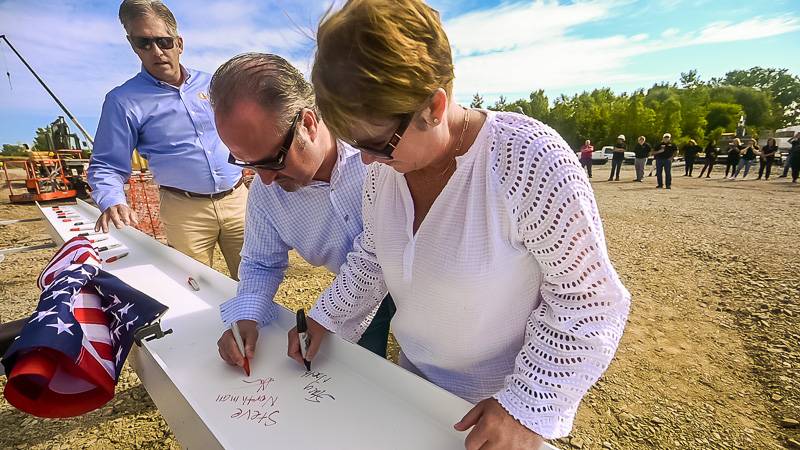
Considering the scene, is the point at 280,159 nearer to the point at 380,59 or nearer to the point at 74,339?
the point at 380,59

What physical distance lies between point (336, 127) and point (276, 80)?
0.45 metres

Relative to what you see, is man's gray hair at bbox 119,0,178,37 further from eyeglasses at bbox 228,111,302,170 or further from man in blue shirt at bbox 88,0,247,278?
eyeglasses at bbox 228,111,302,170

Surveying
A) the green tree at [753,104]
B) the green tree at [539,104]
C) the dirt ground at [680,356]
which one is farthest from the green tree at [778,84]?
the dirt ground at [680,356]

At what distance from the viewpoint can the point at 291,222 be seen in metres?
1.51

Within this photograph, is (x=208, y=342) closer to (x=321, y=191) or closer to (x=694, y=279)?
(x=321, y=191)

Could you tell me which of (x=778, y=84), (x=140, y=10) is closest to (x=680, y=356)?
(x=140, y=10)

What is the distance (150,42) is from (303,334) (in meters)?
2.32

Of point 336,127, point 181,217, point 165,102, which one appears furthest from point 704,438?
point 165,102

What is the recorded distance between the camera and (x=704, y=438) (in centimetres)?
222

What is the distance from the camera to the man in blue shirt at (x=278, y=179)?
1.17m

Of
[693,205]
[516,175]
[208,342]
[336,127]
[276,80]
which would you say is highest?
[276,80]

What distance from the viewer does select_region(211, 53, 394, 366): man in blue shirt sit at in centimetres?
117

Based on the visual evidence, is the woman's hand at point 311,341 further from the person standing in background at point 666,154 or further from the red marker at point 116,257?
the person standing in background at point 666,154

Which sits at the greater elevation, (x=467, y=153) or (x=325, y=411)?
(x=467, y=153)
